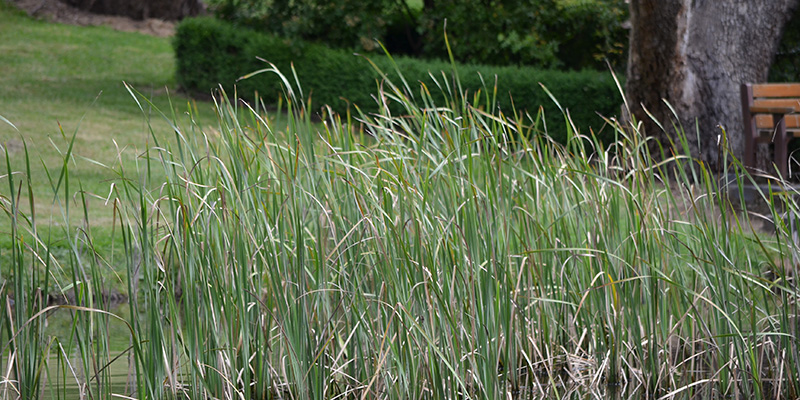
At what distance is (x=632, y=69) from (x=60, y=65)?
9.92 m

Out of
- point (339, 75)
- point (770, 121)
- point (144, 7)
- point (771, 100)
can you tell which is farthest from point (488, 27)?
point (144, 7)

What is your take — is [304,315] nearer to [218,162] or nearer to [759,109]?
[218,162]

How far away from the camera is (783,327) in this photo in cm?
272

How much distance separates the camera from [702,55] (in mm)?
7582

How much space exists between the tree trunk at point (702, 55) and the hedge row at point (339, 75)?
6.24 feet

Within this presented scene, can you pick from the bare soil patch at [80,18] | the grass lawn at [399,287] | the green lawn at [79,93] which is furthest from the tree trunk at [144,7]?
the grass lawn at [399,287]

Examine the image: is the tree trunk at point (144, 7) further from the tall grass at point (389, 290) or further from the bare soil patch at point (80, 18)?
the tall grass at point (389, 290)

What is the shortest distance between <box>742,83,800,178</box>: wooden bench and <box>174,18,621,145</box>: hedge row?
3.80 m

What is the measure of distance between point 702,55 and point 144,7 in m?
13.8

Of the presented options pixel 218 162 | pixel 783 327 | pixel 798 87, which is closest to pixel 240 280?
pixel 218 162

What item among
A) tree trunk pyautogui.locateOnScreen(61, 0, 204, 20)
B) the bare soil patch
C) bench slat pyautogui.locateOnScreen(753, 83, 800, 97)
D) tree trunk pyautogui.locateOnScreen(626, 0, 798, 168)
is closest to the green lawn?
the bare soil patch

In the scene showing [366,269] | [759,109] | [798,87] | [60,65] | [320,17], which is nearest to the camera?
[366,269]

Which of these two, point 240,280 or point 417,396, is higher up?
point 240,280

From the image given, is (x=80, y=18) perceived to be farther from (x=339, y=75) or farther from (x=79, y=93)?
(x=339, y=75)
